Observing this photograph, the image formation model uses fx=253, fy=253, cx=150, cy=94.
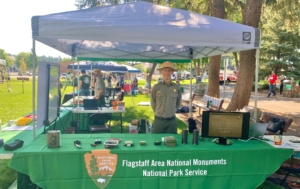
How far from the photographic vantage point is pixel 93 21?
3037 millimetres

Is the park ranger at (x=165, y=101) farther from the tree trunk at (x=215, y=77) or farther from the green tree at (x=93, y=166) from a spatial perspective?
the tree trunk at (x=215, y=77)

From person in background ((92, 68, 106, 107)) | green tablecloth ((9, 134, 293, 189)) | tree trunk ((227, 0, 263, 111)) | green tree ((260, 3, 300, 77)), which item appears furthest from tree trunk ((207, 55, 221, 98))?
green tree ((260, 3, 300, 77))

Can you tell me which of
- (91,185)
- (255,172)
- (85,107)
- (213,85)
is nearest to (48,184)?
(91,185)

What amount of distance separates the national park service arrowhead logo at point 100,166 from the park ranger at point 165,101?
4.12 feet

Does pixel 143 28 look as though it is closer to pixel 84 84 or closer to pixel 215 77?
pixel 84 84

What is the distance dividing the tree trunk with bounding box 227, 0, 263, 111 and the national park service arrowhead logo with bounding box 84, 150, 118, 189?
5436 mm

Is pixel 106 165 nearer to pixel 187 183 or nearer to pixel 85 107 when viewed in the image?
pixel 187 183

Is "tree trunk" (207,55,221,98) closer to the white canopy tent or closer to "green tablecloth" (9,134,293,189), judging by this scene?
the white canopy tent

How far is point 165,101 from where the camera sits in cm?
377

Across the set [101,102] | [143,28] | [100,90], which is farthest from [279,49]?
[143,28]

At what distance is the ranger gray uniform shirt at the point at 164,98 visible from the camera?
3.78m

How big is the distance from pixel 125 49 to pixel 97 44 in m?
0.64

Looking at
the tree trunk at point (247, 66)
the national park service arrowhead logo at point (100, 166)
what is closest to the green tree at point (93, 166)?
the national park service arrowhead logo at point (100, 166)

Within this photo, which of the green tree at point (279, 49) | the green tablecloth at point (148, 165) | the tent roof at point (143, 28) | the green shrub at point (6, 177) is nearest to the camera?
the green tablecloth at point (148, 165)
